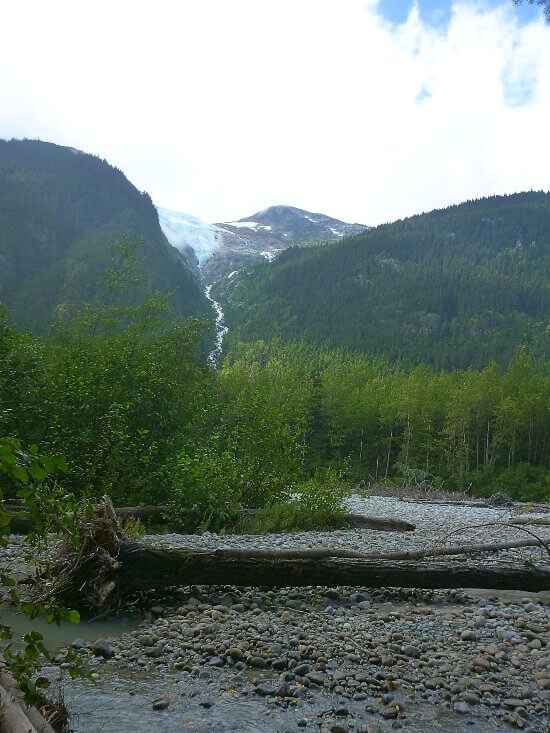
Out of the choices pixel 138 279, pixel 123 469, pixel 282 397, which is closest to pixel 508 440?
pixel 282 397

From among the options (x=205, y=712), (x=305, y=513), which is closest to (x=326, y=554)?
(x=205, y=712)

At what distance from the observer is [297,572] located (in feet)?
23.7

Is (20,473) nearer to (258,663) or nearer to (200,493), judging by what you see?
(258,663)

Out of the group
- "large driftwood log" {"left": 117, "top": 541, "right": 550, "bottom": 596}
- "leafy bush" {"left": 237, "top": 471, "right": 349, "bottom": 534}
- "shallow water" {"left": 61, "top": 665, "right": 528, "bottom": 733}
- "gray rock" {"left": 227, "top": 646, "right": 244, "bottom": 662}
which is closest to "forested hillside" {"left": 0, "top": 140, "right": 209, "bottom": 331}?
"leafy bush" {"left": 237, "top": 471, "right": 349, "bottom": 534}

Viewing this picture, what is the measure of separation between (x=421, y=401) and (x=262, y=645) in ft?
190

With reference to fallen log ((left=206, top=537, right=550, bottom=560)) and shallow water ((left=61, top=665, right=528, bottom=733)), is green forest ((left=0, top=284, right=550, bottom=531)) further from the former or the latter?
shallow water ((left=61, top=665, right=528, bottom=733))

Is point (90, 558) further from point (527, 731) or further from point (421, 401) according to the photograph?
point (421, 401)

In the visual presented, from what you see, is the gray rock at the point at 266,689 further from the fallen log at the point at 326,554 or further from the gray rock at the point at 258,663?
the fallen log at the point at 326,554

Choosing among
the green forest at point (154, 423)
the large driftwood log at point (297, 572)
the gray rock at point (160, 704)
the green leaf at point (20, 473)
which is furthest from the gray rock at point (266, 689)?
the green leaf at point (20, 473)

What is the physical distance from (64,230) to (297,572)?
495 ft

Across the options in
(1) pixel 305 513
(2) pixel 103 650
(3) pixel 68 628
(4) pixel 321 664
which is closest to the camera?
(4) pixel 321 664

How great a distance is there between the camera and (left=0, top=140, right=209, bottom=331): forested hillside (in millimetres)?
113438

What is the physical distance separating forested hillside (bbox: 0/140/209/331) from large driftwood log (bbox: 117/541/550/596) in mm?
91562

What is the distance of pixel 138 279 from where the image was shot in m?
20.0
